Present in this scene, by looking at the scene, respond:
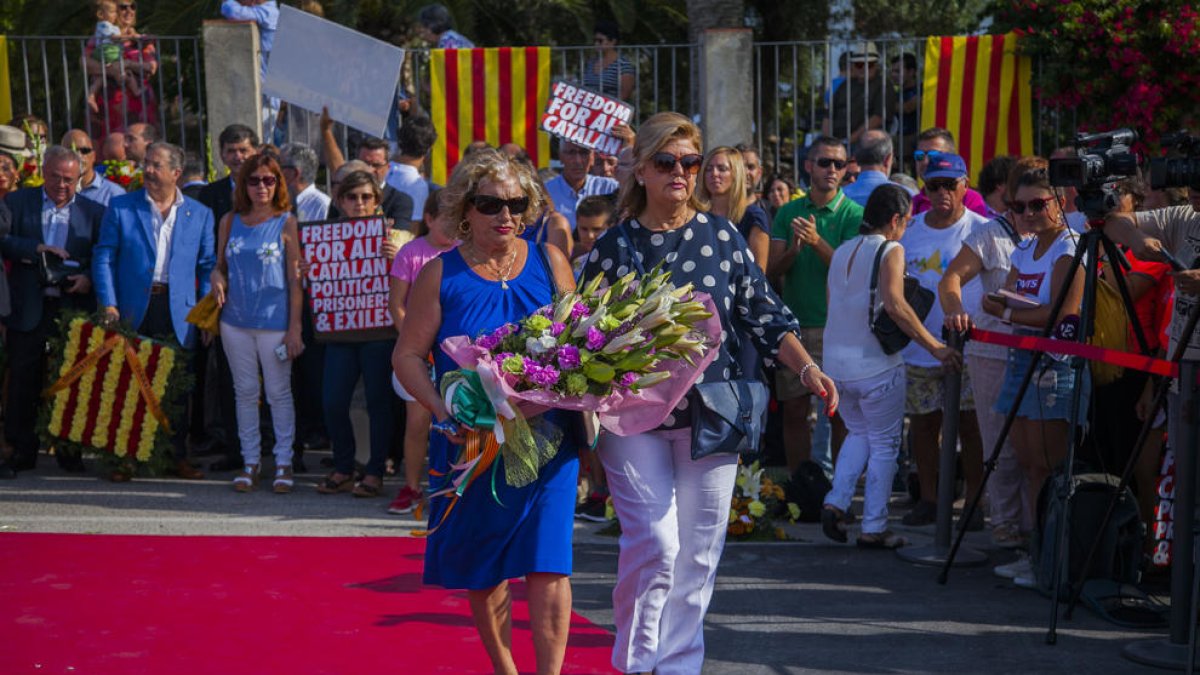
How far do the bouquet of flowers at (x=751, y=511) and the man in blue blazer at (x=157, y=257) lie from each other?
12.9 ft

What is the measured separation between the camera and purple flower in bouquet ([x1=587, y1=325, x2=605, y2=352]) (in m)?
4.91

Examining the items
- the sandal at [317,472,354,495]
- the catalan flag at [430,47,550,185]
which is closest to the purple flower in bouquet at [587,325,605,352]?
the sandal at [317,472,354,495]

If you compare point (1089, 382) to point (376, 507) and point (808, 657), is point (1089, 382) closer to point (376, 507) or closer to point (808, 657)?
point (808, 657)

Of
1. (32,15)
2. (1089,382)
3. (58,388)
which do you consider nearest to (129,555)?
(58,388)

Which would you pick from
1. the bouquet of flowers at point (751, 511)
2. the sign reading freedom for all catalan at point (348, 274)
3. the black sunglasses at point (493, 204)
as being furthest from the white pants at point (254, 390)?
the black sunglasses at point (493, 204)

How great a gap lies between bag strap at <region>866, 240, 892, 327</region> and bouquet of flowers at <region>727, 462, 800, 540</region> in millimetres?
1123

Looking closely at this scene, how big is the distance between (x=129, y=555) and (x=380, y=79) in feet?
15.2

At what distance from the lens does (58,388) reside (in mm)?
10078

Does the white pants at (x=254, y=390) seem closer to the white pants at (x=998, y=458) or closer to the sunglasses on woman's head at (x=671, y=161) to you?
the white pants at (x=998, y=458)

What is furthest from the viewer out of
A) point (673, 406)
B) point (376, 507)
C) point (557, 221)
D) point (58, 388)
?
point (58, 388)

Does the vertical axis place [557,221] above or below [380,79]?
below

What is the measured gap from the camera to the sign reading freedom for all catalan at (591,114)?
438 inches

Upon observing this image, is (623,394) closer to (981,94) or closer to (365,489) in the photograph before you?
(365,489)

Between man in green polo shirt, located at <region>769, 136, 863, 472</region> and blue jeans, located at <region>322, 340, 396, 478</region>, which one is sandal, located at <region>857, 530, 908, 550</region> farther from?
blue jeans, located at <region>322, 340, 396, 478</region>
